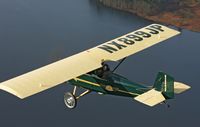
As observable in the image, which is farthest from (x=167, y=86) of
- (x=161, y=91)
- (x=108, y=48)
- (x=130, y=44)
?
(x=130, y=44)

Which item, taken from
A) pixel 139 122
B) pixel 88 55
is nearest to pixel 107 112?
pixel 139 122

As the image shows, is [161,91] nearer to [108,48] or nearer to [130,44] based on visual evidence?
[108,48]

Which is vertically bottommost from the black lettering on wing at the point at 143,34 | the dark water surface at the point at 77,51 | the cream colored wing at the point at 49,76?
the dark water surface at the point at 77,51

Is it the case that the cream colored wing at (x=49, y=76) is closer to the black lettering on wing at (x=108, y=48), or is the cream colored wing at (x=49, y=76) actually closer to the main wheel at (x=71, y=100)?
the black lettering on wing at (x=108, y=48)

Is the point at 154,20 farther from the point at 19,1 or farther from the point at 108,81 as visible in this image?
the point at 108,81

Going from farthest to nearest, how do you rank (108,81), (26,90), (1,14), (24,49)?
(1,14)
(24,49)
(108,81)
(26,90)

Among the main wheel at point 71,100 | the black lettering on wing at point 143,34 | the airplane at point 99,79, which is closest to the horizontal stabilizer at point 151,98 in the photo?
the airplane at point 99,79
